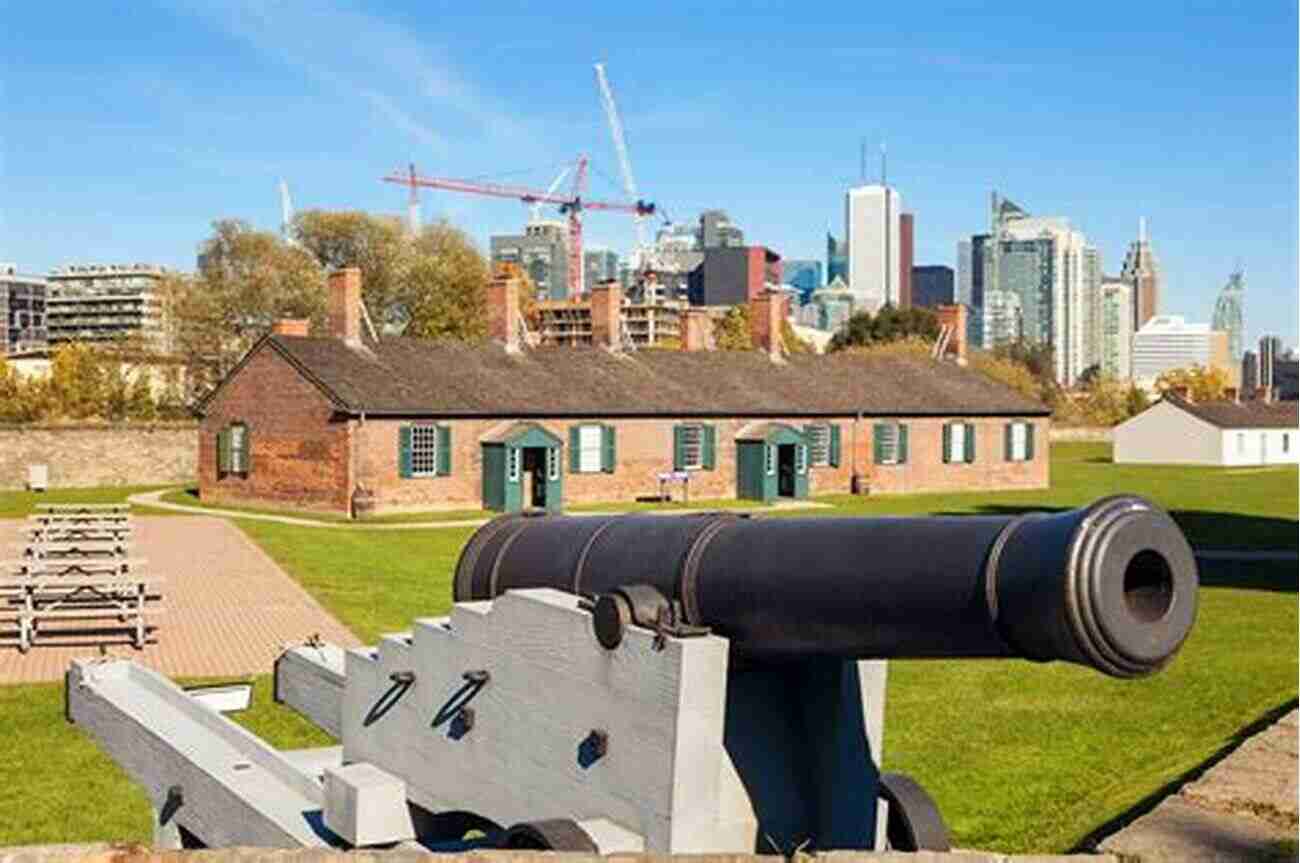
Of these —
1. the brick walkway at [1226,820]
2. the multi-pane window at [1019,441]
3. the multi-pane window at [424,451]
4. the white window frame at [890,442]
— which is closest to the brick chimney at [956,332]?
the multi-pane window at [1019,441]

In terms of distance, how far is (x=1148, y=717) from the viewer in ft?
34.6

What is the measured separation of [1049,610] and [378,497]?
26.7m

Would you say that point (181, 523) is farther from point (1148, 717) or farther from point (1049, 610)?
point (1049, 610)

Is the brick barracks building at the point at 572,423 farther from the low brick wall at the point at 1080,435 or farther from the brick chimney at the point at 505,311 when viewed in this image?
the low brick wall at the point at 1080,435

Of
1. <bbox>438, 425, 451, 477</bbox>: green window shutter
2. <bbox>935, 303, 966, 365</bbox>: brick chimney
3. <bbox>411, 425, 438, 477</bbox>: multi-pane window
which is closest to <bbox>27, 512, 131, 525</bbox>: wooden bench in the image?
<bbox>411, 425, 438, 477</bbox>: multi-pane window

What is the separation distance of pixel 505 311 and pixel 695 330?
6.98 meters

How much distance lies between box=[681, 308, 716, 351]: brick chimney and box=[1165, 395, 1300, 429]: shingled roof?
24739 mm

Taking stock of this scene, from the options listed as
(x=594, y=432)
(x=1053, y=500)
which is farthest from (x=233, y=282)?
(x=1053, y=500)

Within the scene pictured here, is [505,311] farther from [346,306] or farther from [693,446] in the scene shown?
[693,446]

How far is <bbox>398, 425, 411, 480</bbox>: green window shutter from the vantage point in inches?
1183

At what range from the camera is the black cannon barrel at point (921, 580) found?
12.3ft

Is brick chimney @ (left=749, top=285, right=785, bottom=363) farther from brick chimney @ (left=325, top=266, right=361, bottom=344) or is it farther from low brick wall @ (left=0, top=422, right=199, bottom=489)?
low brick wall @ (left=0, top=422, right=199, bottom=489)

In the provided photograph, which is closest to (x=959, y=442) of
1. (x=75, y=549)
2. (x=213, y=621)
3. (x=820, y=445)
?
(x=820, y=445)

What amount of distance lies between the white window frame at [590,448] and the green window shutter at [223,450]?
732 centimetres
